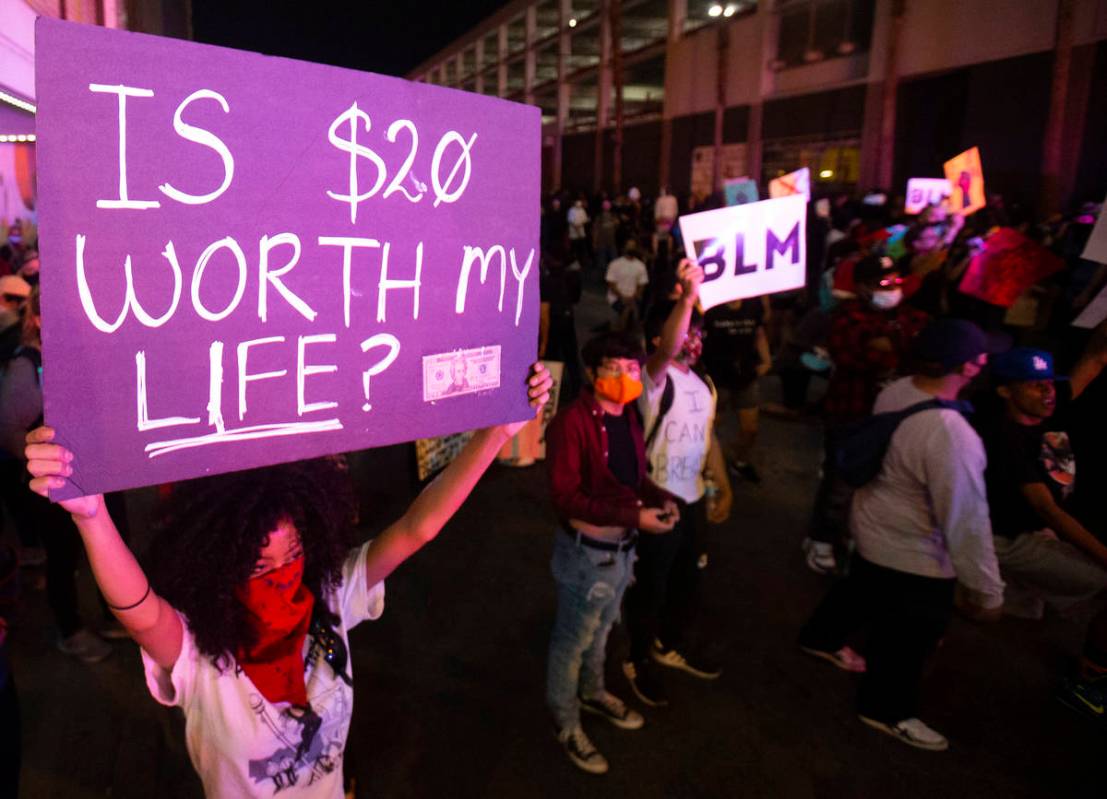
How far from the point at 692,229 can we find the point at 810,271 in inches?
350

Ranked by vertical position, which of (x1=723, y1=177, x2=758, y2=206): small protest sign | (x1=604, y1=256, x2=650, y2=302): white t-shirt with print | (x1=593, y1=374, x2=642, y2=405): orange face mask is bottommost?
(x1=593, y1=374, x2=642, y2=405): orange face mask

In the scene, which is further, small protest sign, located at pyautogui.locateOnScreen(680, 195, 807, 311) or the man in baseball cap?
the man in baseball cap

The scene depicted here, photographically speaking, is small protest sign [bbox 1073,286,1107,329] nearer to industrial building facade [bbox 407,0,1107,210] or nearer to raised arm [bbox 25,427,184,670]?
raised arm [bbox 25,427,184,670]

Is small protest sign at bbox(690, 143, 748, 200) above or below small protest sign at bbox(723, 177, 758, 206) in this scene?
above

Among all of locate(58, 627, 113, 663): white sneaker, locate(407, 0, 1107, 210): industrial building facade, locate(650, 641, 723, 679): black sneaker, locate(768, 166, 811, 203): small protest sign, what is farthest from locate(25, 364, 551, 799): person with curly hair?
locate(407, 0, 1107, 210): industrial building facade

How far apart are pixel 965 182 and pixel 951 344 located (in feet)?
17.9

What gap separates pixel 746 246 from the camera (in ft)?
11.1

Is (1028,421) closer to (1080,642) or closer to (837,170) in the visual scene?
(1080,642)

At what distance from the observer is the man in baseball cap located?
360 cm

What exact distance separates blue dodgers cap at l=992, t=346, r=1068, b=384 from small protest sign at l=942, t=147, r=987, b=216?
4509 mm

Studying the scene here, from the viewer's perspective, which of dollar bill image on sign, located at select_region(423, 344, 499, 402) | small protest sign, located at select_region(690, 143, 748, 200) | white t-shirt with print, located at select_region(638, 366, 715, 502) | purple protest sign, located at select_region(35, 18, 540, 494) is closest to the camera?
purple protest sign, located at select_region(35, 18, 540, 494)

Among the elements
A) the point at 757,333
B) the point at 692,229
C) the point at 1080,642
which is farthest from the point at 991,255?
the point at 692,229

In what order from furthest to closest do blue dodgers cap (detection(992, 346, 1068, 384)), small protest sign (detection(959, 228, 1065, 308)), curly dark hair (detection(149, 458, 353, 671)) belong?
small protest sign (detection(959, 228, 1065, 308)), blue dodgers cap (detection(992, 346, 1068, 384)), curly dark hair (detection(149, 458, 353, 671))

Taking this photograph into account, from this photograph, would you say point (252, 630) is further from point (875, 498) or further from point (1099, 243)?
point (1099, 243)
